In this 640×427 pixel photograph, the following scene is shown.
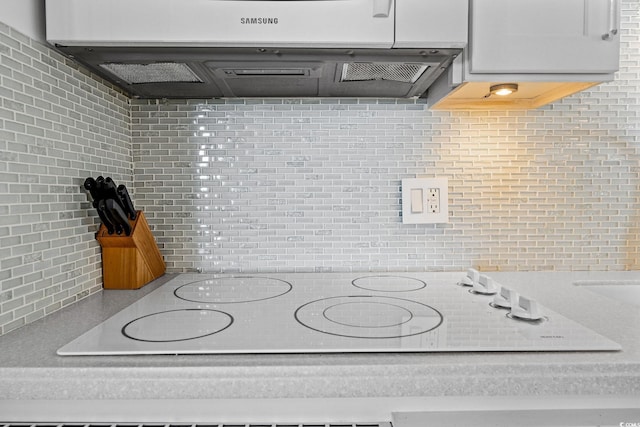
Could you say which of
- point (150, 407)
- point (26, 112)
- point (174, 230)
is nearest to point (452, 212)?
point (174, 230)

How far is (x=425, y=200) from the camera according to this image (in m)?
1.26

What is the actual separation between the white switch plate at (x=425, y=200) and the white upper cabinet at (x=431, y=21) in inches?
18.5

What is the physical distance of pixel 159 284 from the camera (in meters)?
1.15

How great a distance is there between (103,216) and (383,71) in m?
0.82

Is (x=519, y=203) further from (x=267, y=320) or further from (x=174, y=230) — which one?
(x=174, y=230)

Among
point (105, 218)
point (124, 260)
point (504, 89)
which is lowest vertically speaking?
point (124, 260)

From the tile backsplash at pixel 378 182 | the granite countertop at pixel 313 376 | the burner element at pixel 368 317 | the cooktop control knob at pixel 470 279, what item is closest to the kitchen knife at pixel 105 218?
the tile backsplash at pixel 378 182

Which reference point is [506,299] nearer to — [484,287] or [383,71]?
[484,287]

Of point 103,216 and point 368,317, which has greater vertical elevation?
point 103,216

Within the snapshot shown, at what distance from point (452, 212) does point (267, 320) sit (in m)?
0.74

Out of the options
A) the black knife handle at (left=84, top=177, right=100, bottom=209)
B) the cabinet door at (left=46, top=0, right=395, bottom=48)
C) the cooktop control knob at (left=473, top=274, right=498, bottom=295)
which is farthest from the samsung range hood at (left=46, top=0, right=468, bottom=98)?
the cooktop control knob at (left=473, top=274, right=498, bottom=295)

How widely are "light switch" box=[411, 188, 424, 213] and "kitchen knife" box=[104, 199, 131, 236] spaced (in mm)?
837

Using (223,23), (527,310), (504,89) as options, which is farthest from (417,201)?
(223,23)

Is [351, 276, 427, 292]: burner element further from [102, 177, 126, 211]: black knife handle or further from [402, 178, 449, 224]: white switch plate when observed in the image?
[102, 177, 126, 211]: black knife handle
